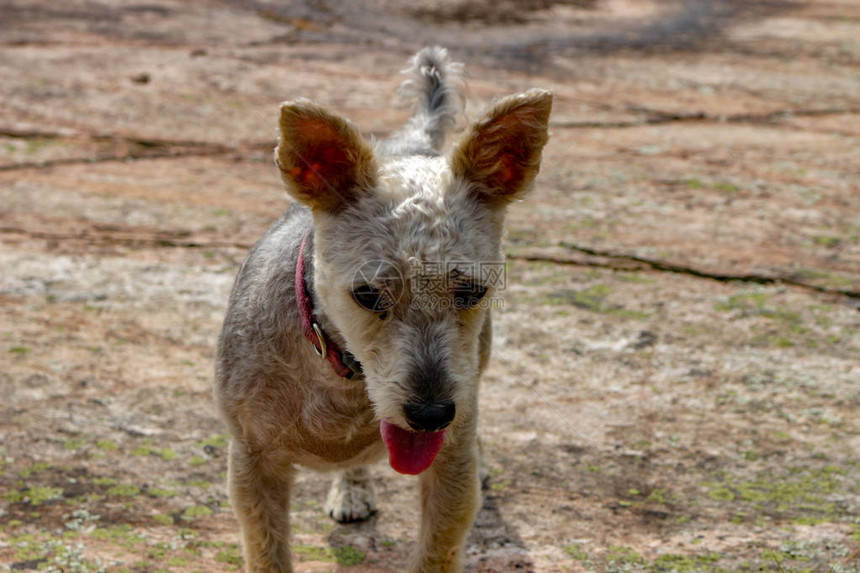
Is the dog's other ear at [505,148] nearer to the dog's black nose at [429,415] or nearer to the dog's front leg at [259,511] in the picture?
the dog's black nose at [429,415]

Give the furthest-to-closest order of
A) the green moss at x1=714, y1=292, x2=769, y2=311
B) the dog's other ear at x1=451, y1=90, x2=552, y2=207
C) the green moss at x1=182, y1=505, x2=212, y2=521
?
1. the green moss at x1=714, y1=292, x2=769, y2=311
2. the green moss at x1=182, y1=505, x2=212, y2=521
3. the dog's other ear at x1=451, y1=90, x2=552, y2=207

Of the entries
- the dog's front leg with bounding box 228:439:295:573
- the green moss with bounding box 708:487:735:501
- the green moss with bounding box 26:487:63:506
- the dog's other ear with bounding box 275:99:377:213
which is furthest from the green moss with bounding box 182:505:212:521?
the green moss with bounding box 708:487:735:501

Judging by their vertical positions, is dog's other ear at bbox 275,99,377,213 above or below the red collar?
above

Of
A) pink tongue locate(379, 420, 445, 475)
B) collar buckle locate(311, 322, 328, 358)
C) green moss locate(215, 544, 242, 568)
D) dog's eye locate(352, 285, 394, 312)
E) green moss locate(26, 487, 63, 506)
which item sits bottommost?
green moss locate(215, 544, 242, 568)

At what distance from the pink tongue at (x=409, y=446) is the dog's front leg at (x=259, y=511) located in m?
0.56

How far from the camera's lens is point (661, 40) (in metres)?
11.2

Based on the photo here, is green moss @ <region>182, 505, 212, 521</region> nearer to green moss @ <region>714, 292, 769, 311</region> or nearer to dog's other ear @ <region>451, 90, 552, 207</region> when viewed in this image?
dog's other ear @ <region>451, 90, 552, 207</region>

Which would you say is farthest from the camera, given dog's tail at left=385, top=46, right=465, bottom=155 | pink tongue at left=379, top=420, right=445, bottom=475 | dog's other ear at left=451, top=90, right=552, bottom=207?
dog's tail at left=385, top=46, right=465, bottom=155

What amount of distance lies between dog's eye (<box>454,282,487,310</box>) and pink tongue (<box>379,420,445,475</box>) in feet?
1.16

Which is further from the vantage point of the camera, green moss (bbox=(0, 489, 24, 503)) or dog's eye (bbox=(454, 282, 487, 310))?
green moss (bbox=(0, 489, 24, 503))

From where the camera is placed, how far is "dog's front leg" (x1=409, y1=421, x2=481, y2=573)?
3.00 m

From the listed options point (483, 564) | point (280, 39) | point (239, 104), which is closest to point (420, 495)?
point (483, 564)

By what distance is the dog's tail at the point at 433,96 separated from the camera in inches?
160

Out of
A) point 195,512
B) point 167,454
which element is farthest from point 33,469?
point 195,512
